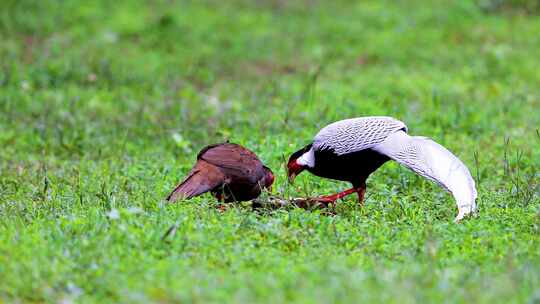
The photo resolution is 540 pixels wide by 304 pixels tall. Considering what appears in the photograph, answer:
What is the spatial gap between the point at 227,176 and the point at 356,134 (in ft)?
3.24

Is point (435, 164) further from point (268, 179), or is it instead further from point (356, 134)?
point (268, 179)

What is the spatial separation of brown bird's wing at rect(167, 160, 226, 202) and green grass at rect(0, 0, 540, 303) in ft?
0.44

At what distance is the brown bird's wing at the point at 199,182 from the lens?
5895 millimetres

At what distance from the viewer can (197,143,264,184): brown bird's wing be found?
618 cm

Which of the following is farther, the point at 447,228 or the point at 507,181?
the point at 507,181

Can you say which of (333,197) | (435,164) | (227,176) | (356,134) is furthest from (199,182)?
(435,164)

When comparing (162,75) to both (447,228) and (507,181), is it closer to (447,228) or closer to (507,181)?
(507,181)

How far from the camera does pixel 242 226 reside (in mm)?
5102

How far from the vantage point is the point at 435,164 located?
5895 millimetres

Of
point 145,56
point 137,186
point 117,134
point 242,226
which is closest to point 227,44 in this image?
point 145,56

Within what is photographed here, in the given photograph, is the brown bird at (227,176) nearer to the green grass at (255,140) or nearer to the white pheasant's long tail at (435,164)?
the green grass at (255,140)

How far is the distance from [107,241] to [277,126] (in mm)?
4042

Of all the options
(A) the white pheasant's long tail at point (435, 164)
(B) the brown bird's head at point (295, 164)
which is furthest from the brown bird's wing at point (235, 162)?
(A) the white pheasant's long tail at point (435, 164)

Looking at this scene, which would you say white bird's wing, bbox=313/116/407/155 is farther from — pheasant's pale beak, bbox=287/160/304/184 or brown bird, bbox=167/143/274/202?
brown bird, bbox=167/143/274/202
